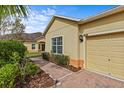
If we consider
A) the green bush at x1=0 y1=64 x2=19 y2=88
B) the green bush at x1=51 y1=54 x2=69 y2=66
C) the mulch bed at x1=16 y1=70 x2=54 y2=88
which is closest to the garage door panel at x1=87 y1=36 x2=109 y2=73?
the green bush at x1=51 y1=54 x2=69 y2=66

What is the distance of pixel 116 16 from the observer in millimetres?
9227

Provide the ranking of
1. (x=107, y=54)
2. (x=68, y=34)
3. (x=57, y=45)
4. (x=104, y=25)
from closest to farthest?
(x=107, y=54), (x=104, y=25), (x=68, y=34), (x=57, y=45)

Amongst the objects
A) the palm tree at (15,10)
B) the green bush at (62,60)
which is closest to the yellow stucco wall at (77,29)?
the green bush at (62,60)

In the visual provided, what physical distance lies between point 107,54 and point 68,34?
527 cm

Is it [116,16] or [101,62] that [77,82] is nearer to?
[101,62]

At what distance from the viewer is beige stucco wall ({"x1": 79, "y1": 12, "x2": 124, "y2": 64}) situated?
9.02 meters

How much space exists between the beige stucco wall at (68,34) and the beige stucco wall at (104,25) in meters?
0.67

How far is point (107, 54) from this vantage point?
392 inches

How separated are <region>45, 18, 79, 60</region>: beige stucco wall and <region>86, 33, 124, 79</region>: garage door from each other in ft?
4.98

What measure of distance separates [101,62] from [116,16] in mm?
2945

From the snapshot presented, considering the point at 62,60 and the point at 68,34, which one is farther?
the point at 62,60

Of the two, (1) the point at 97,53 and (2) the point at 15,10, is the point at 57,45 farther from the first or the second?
(2) the point at 15,10

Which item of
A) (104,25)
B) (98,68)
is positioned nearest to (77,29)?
(104,25)
